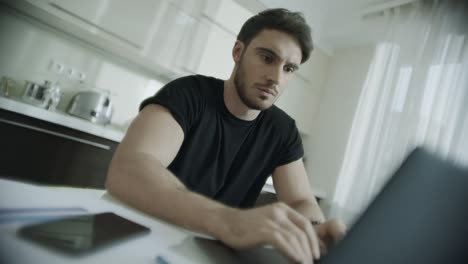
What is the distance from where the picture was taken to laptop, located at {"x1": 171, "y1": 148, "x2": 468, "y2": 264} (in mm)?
256

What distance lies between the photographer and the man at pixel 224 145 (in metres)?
0.48

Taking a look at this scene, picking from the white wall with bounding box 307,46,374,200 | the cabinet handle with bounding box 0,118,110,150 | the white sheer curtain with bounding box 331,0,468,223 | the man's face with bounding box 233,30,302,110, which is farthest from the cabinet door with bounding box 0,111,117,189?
the white wall with bounding box 307,46,374,200

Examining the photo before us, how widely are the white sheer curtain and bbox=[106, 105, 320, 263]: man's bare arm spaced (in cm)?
156

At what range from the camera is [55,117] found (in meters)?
1.34

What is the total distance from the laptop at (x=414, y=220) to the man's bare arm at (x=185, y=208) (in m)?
0.09

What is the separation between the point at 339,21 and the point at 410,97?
1.12m

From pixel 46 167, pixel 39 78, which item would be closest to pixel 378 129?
pixel 46 167

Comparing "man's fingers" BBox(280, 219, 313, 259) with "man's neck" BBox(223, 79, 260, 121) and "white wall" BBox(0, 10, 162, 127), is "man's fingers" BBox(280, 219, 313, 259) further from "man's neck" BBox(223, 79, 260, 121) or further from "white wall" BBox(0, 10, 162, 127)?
"white wall" BBox(0, 10, 162, 127)

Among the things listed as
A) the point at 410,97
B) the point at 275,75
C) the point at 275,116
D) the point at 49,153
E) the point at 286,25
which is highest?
the point at 410,97

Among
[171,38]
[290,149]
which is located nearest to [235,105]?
[290,149]

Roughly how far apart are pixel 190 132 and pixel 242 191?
308 mm

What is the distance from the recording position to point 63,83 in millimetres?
1868

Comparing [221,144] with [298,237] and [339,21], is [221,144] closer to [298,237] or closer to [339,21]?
[298,237]

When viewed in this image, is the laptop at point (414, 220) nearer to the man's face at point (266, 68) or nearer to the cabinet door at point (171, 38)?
the man's face at point (266, 68)
